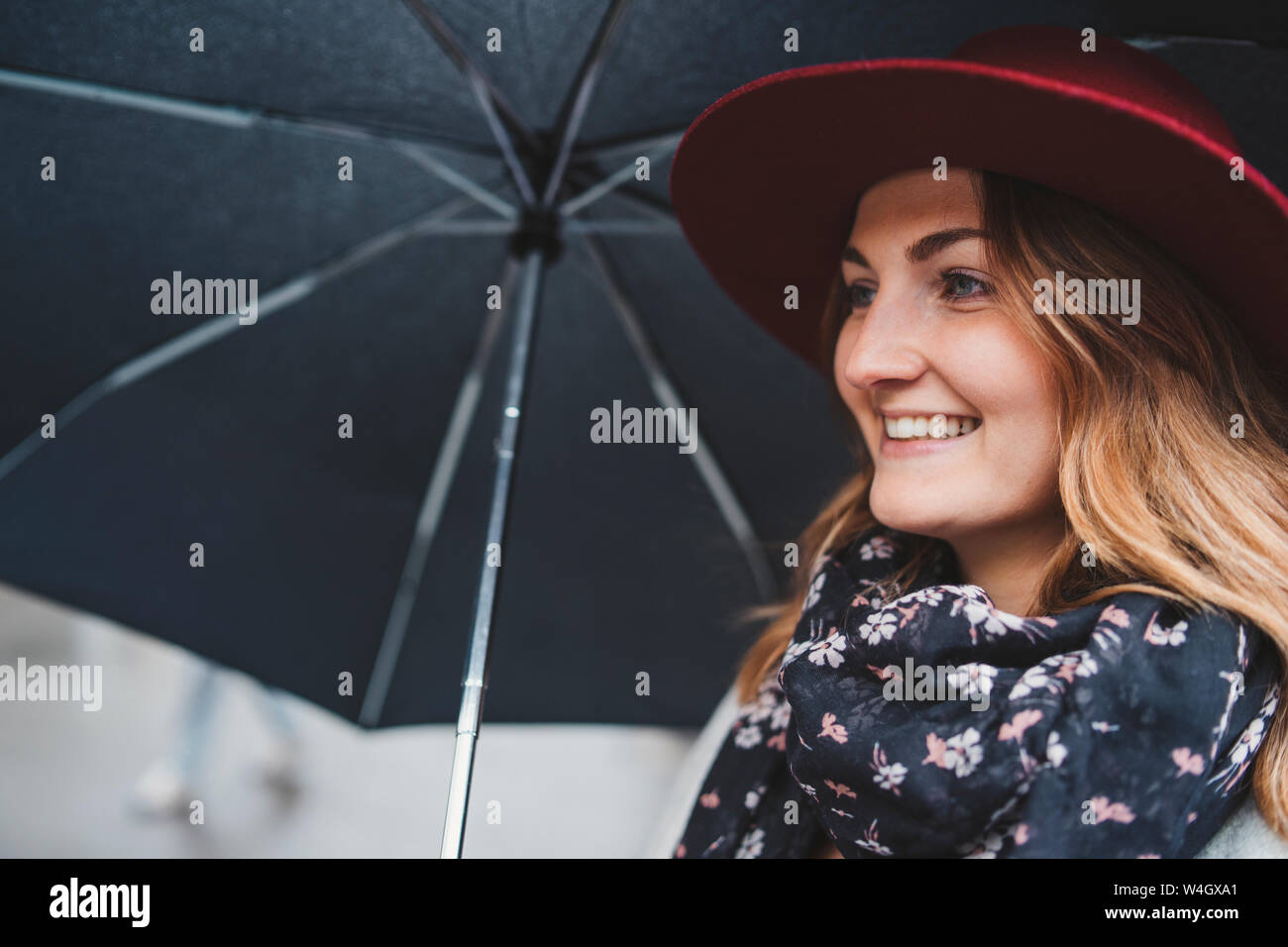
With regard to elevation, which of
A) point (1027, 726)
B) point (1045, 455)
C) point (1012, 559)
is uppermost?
point (1045, 455)

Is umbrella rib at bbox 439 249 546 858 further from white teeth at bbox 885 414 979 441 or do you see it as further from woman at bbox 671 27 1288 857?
white teeth at bbox 885 414 979 441

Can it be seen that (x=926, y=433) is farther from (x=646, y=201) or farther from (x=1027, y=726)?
(x=646, y=201)

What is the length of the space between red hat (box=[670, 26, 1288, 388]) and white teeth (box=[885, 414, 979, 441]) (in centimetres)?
31

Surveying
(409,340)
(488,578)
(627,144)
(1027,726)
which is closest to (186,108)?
(409,340)

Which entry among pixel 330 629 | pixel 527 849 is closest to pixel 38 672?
pixel 527 849

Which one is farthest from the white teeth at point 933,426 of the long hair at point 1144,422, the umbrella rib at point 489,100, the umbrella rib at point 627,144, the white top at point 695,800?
the umbrella rib at point 489,100

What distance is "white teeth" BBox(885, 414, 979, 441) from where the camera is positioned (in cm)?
134

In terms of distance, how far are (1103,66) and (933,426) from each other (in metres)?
0.47

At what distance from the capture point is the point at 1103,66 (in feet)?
4.14

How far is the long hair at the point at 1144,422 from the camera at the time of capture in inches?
48.4

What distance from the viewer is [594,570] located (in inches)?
91.7

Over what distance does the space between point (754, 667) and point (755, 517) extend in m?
0.62

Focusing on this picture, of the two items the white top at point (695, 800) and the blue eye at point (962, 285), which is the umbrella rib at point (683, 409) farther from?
the blue eye at point (962, 285)
